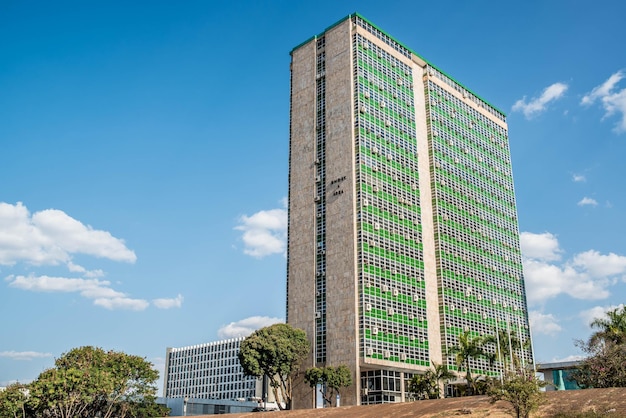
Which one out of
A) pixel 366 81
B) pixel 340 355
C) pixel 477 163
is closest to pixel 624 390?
pixel 340 355

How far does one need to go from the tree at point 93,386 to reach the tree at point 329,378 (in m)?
20.0

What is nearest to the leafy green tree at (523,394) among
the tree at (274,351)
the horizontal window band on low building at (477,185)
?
the tree at (274,351)

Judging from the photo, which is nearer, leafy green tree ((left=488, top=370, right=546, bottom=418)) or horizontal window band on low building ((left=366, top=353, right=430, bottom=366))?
leafy green tree ((left=488, top=370, right=546, bottom=418))

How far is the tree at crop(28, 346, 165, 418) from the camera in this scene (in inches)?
2662

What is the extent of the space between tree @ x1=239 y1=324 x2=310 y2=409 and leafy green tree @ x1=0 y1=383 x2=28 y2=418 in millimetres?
26030

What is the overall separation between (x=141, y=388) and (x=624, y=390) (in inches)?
2135

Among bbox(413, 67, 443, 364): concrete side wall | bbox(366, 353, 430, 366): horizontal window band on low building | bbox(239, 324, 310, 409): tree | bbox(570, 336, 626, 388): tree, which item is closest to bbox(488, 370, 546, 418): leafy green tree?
bbox(570, 336, 626, 388): tree

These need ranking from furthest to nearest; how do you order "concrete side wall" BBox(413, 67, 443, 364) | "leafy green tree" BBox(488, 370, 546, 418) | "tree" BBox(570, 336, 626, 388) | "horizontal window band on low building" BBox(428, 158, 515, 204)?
"horizontal window band on low building" BBox(428, 158, 515, 204) → "concrete side wall" BBox(413, 67, 443, 364) → "tree" BBox(570, 336, 626, 388) → "leafy green tree" BBox(488, 370, 546, 418)

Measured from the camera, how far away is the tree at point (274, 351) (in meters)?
70.2

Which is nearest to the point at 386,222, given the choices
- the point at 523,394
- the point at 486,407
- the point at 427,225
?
the point at 427,225

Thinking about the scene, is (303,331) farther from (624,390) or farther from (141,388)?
(624,390)

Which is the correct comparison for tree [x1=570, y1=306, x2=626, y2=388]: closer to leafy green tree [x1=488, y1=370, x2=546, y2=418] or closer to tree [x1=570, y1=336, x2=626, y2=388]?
tree [x1=570, y1=336, x2=626, y2=388]

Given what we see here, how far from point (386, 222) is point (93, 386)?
3799cm

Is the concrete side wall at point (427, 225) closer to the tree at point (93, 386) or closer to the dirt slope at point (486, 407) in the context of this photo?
the dirt slope at point (486, 407)
